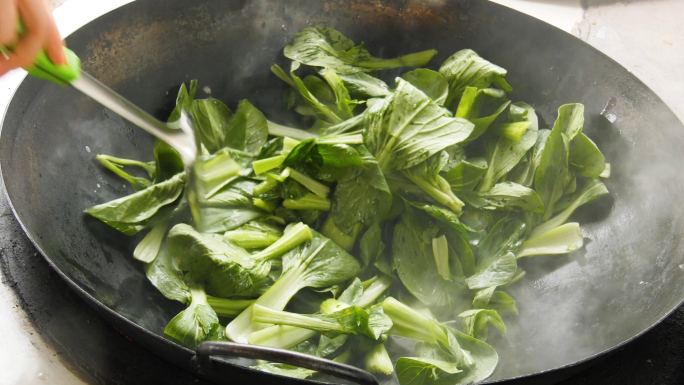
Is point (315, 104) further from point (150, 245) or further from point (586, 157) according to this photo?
point (586, 157)

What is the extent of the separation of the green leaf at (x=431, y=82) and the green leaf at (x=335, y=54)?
181 millimetres

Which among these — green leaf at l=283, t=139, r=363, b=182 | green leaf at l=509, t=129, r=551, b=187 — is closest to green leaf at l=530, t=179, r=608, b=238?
green leaf at l=509, t=129, r=551, b=187

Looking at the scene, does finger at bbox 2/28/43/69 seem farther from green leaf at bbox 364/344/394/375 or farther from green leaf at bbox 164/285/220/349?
green leaf at bbox 364/344/394/375

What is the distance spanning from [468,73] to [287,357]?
1.02m

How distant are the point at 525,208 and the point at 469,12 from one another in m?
0.66

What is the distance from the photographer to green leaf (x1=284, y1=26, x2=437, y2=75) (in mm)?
1578

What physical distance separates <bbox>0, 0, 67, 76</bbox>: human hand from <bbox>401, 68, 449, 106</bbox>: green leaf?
3.09 ft

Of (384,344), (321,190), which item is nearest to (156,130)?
(321,190)

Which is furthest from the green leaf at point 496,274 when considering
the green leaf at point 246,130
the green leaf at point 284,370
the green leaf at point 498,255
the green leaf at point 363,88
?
the green leaf at point 246,130

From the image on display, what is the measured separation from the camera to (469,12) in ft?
5.45

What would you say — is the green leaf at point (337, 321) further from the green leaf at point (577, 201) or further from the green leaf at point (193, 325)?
the green leaf at point (577, 201)

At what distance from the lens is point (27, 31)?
2.61ft

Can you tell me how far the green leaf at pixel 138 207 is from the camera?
1222 mm

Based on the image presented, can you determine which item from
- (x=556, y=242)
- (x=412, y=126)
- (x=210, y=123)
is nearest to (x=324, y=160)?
(x=412, y=126)
